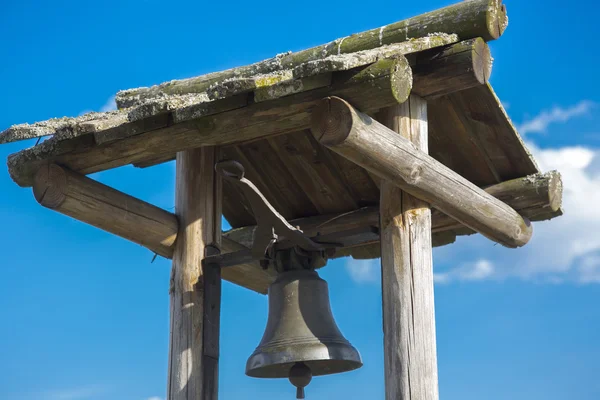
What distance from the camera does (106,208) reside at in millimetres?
6113

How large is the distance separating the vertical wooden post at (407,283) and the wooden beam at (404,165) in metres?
0.14

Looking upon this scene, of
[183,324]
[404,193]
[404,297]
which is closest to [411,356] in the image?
[404,297]

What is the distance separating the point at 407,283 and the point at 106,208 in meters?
1.92

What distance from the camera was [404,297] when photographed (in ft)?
17.2

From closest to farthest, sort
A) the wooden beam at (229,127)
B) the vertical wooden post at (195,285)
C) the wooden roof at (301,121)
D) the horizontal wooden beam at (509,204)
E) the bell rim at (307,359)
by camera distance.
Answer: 1. the wooden beam at (229,127)
2. the wooden roof at (301,121)
3. the bell rim at (307,359)
4. the vertical wooden post at (195,285)
5. the horizontal wooden beam at (509,204)

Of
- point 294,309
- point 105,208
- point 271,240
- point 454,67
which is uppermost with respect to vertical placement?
point 454,67

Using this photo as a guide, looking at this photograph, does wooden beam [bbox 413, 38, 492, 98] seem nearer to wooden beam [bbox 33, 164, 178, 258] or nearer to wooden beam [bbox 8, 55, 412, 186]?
wooden beam [bbox 8, 55, 412, 186]

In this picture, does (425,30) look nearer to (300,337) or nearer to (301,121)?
(301,121)

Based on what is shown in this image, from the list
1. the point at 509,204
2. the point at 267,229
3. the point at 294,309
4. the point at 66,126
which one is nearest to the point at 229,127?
the point at 267,229

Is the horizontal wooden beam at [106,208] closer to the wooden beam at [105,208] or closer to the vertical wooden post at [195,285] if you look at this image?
the wooden beam at [105,208]

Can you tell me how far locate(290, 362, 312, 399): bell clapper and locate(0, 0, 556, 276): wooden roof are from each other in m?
1.33

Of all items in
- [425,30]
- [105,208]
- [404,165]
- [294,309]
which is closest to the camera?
[404,165]

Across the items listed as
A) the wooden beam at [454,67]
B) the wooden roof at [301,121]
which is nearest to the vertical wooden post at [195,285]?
the wooden roof at [301,121]

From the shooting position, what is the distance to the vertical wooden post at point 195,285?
19.3ft
